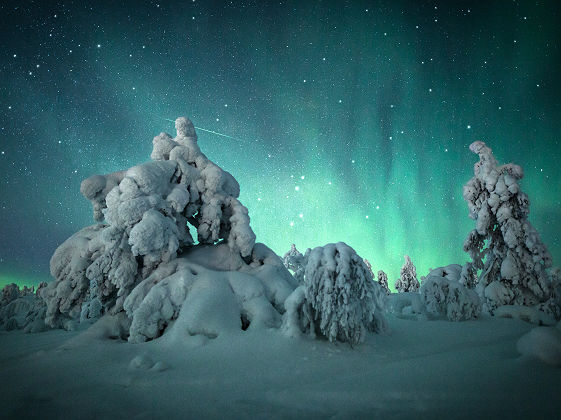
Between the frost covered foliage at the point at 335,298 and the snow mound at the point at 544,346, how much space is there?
2527 millimetres

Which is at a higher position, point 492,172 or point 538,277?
point 492,172

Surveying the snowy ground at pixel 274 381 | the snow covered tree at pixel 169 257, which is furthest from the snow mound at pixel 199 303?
the snowy ground at pixel 274 381

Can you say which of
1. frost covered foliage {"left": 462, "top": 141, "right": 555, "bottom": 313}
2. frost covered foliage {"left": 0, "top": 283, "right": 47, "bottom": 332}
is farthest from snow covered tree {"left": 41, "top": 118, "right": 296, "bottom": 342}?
frost covered foliage {"left": 462, "top": 141, "right": 555, "bottom": 313}

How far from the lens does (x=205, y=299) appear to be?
22.2 ft

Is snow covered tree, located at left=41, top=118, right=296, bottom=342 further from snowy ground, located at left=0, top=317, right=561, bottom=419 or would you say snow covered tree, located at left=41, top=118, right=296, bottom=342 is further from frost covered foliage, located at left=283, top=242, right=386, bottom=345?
frost covered foliage, located at left=283, top=242, right=386, bottom=345

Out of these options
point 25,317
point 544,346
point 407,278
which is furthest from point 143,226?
point 407,278

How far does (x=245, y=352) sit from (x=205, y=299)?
6.71 ft

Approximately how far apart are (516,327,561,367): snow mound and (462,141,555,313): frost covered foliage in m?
8.63

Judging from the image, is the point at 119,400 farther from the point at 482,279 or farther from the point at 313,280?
the point at 482,279

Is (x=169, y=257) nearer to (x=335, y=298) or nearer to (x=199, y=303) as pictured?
(x=199, y=303)

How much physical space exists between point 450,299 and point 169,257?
31.4 feet

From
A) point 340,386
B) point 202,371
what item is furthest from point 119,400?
point 340,386

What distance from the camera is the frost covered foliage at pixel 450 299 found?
8.37 metres

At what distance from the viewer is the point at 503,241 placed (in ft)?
35.9
